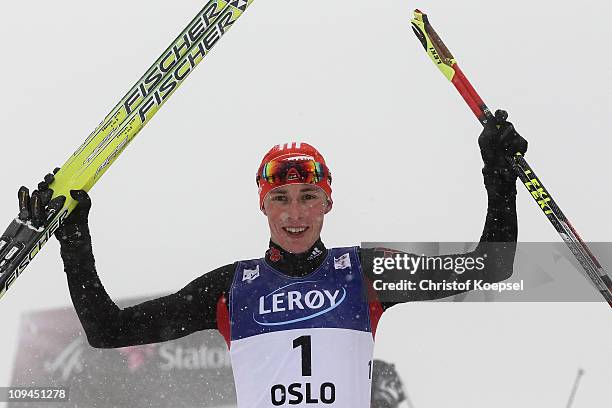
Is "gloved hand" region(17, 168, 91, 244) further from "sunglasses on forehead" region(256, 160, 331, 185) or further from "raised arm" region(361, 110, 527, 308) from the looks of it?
"raised arm" region(361, 110, 527, 308)

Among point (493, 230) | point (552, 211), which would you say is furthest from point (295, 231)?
point (552, 211)

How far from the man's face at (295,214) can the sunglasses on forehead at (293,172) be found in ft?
0.08

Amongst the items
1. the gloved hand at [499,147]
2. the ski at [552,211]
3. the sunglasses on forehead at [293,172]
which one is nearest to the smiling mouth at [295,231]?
the sunglasses on forehead at [293,172]

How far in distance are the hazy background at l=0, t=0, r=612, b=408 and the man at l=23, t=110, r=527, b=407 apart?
492cm

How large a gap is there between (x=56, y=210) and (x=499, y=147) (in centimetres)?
167

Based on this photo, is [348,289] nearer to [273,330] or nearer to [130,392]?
[273,330]

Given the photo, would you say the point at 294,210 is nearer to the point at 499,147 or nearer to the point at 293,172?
the point at 293,172

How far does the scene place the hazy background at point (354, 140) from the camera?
855 centimetres

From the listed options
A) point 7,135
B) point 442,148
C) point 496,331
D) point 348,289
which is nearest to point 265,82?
point 442,148

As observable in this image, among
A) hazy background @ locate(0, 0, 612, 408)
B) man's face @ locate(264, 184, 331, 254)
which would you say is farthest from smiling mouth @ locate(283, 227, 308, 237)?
hazy background @ locate(0, 0, 612, 408)

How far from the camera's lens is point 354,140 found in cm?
1036

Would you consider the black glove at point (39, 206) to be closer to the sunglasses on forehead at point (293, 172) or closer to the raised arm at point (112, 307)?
the raised arm at point (112, 307)

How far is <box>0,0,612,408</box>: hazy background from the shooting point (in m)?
8.55

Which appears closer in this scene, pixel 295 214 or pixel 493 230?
pixel 493 230
